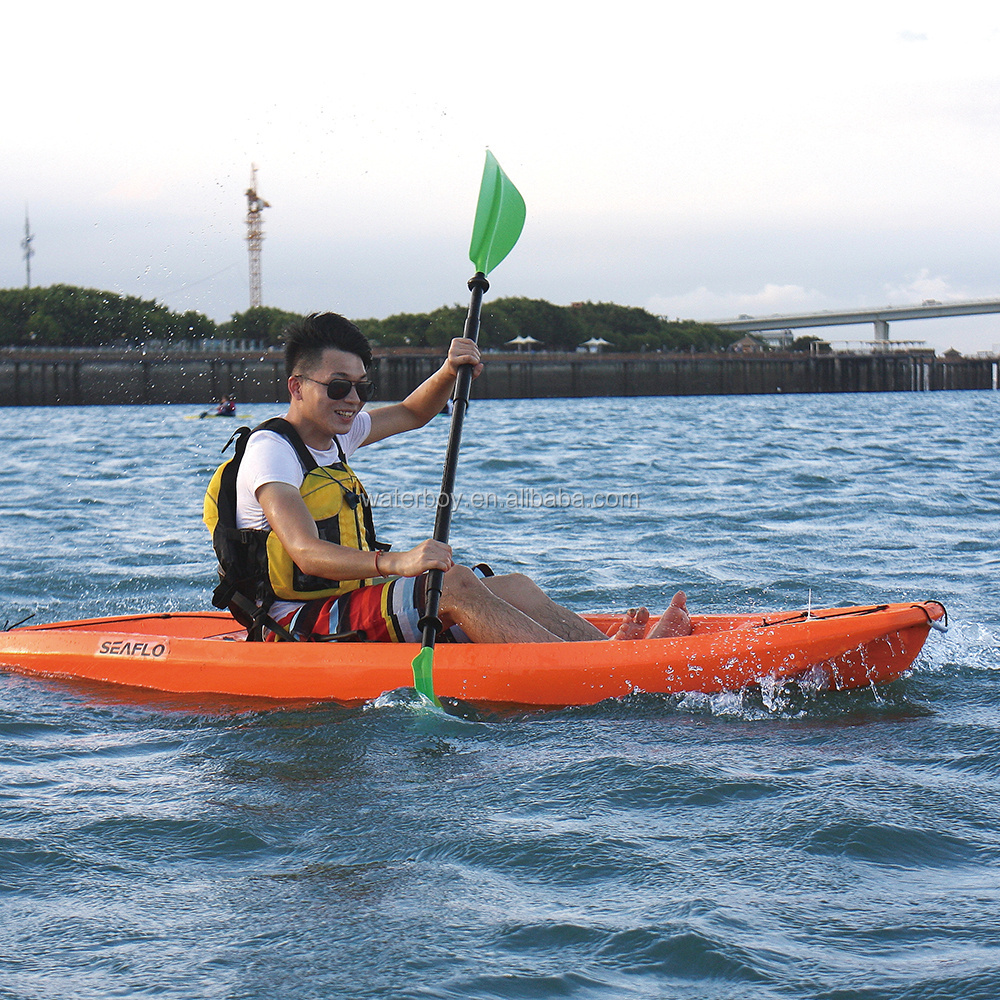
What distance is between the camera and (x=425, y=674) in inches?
165

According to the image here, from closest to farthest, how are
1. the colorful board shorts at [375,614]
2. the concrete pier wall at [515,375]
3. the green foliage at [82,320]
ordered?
1. the colorful board shorts at [375,614]
2. the concrete pier wall at [515,375]
3. the green foliage at [82,320]

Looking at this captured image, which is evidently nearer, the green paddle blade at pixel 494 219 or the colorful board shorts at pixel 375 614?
the colorful board shorts at pixel 375 614

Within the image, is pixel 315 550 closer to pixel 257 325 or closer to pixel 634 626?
pixel 634 626

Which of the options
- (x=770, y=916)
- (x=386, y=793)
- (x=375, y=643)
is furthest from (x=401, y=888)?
(x=375, y=643)

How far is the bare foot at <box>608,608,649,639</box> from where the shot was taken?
15.0ft

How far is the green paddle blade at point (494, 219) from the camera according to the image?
547cm

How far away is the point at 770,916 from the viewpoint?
258 centimetres

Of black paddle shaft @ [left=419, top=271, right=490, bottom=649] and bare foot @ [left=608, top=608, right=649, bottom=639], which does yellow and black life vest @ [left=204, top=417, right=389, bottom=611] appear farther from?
bare foot @ [left=608, top=608, right=649, bottom=639]

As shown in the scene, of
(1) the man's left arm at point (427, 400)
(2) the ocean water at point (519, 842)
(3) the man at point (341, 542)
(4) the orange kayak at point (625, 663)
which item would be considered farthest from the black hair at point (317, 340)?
(2) the ocean water at point (519, 842)

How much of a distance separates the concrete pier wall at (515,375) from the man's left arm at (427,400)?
161ft

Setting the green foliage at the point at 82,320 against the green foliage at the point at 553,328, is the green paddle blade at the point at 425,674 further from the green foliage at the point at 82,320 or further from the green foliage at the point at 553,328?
the green foliage at the point at 553,328

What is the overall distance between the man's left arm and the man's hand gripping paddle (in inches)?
2.2

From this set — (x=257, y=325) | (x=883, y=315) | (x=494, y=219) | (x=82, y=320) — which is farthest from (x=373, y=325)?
(x=494, y=219)

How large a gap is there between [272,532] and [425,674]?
30.9 inches
